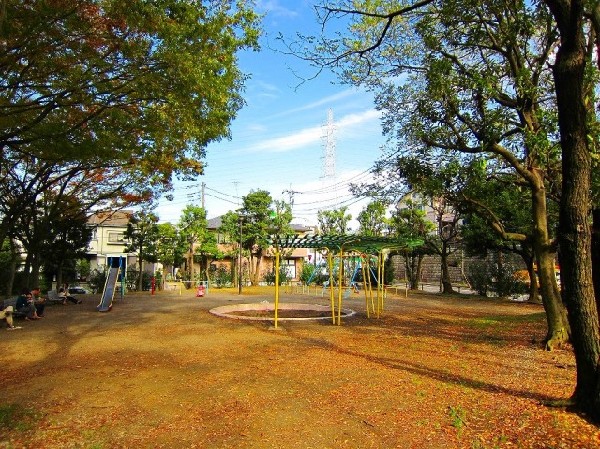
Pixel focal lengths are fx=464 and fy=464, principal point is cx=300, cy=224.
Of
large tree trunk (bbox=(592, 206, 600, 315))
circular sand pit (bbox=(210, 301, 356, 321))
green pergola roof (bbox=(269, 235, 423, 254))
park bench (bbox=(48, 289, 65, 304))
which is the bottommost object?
circular sand pit (bbox=(210, 301, 356, 321))

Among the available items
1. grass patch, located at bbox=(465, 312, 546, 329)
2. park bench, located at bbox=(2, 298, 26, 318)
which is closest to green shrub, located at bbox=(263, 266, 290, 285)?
grass patch, located at bbox=(465, 312, 546, 329)

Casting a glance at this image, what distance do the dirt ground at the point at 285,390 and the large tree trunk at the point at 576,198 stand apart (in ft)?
2.32

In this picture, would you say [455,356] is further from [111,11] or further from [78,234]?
[78,234]

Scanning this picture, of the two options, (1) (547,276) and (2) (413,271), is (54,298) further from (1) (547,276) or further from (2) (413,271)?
(2) (413,271)

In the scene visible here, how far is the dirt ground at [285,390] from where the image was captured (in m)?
4.33

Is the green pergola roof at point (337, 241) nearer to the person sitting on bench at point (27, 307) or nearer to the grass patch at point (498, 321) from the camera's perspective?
the grass patch at point (498, 321)

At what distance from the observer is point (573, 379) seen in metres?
6.21

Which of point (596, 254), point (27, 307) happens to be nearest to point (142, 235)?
point (27, 307)

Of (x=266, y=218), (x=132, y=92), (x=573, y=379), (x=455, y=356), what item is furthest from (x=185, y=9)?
(x=266, y=218)

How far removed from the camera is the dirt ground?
433cm

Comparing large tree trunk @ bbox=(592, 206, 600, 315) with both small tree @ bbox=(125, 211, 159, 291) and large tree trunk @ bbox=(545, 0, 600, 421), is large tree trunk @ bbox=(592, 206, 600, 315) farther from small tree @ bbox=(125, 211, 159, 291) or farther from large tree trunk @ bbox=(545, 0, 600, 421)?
small tree @ bbox=(125, 211, 159, 291)

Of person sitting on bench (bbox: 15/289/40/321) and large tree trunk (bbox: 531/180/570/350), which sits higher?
large tree trunk (bbox: 531/180/570/350)

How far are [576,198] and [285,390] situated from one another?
4006 millimetres

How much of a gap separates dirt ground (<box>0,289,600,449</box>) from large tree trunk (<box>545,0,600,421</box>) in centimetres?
71
